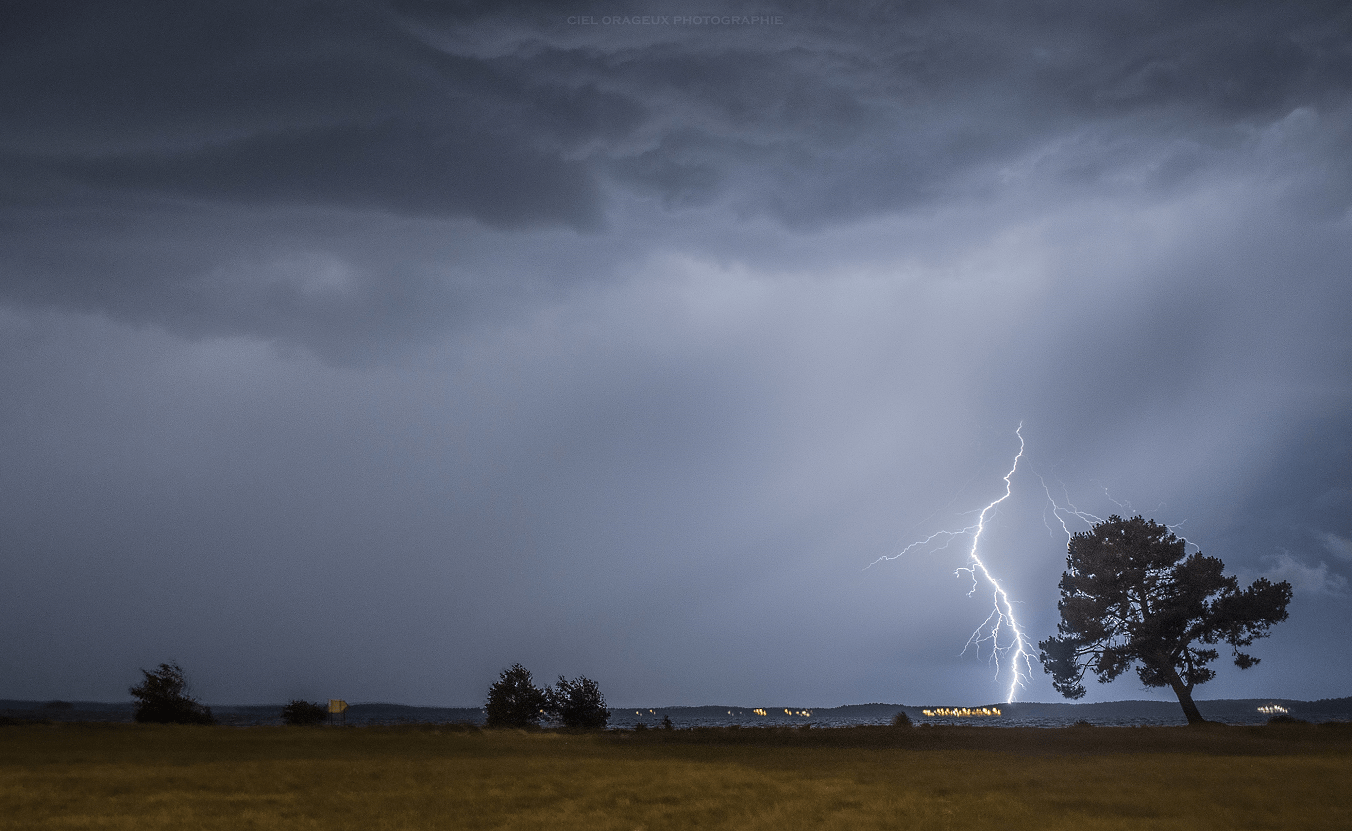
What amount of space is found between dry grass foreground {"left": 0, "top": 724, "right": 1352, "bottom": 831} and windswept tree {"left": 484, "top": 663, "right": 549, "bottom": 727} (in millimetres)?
20143

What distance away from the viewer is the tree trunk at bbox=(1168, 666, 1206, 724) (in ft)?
114

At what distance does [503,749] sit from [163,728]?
1025 cm

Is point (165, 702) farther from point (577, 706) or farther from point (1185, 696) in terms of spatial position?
point (1185, 696)

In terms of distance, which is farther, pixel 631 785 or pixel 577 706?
pixel 577 706

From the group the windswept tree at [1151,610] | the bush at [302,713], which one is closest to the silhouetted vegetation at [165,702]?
the bush at [302,713]

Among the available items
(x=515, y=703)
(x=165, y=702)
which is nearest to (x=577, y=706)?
(x=515, y=703)

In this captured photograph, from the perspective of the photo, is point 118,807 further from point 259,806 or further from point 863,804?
point 863,804

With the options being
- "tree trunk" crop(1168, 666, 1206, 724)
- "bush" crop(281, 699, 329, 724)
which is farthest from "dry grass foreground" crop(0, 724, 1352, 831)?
"bush" crop(281, 699, 329, 724)

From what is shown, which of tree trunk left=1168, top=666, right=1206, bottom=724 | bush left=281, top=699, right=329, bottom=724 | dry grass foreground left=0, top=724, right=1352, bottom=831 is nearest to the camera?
dry grass foreground left=0, top=724, right=1352, bottom=831

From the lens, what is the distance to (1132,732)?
26.8m

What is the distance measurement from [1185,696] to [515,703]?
102 ft

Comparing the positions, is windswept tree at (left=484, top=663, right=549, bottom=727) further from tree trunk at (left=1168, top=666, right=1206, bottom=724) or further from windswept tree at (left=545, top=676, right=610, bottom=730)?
tree trunk at (left=1168, top=666, right=1206, bottom=724)

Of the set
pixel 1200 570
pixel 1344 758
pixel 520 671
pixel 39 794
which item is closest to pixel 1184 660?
pixel 1200 570

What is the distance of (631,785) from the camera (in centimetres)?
1345
